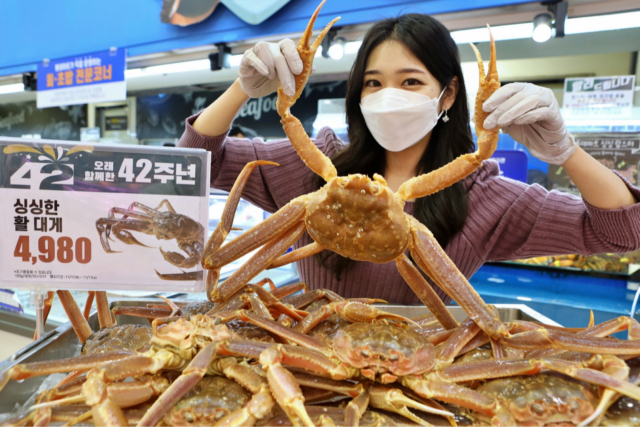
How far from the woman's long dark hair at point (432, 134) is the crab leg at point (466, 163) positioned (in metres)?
0.68

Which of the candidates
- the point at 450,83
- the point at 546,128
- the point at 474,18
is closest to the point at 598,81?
the point at 474,18

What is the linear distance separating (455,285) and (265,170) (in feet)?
3.94

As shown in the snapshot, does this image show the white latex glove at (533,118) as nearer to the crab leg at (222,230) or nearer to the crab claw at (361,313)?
the crab claw at (361,313)

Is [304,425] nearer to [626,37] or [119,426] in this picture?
[119,426]

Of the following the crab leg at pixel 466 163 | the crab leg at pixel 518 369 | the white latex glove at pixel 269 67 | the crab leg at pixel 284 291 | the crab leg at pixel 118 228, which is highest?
the white latex glove at pixel 269 67

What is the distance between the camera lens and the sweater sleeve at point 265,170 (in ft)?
6.06

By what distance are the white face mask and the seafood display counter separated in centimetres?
64

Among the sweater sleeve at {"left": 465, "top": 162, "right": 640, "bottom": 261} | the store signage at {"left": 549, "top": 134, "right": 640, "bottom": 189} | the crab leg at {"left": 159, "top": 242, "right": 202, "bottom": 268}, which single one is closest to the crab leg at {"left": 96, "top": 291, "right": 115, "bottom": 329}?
the crab leg at {"left": 159, "top": 242, "right": 202, "bottom": 268}

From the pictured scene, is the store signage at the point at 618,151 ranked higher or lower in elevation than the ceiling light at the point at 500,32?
lower

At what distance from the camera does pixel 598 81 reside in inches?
126

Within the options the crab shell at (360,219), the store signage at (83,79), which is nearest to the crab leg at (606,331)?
the crab shell at (360,219)

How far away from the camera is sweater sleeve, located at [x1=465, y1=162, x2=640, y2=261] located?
1384 millimetres

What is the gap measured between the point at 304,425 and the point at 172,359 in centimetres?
33

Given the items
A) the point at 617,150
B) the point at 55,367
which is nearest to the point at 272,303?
the point at 55,367
